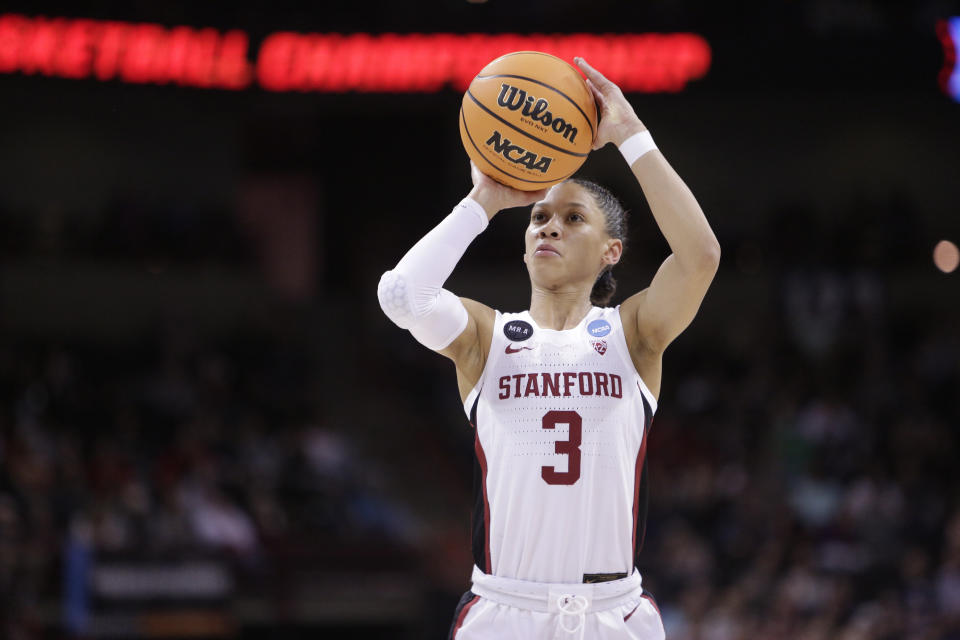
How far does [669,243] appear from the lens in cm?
378

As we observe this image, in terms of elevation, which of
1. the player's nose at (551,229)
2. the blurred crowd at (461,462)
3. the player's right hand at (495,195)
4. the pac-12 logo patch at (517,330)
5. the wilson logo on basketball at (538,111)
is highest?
the wilson logo on basketball at (538,111)

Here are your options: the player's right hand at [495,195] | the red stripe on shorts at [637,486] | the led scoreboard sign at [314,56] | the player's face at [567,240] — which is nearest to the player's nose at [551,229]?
the player's face at [567,240]

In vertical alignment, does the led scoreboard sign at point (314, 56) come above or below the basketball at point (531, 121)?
above

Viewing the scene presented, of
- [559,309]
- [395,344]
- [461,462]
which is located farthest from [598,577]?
[395,344]

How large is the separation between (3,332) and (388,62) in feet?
20.9

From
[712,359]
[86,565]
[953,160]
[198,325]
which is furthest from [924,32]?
[86,565]

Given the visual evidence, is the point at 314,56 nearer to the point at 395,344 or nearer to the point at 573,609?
the point at 395,344

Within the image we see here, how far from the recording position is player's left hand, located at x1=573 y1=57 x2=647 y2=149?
3.96m

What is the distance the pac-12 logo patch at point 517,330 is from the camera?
159 inches

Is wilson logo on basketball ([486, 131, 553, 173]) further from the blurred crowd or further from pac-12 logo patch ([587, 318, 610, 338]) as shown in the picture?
the blurred crowd

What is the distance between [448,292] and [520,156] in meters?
0.52

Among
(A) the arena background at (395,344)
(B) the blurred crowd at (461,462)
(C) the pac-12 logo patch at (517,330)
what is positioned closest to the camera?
(C) the pac-12 logo patch at (517,330)

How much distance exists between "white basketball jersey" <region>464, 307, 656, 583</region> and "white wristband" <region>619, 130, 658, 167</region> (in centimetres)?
58

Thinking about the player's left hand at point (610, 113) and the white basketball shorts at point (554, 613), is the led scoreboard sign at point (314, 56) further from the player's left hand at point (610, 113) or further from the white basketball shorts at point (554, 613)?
the white basketball shorts at point (554, 613)
